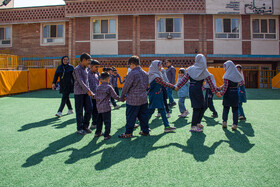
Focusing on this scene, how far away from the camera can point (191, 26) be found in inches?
818

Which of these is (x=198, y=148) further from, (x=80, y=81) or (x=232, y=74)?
(x=80, y=81)

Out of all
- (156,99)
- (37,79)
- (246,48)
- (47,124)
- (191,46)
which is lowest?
(47,124)

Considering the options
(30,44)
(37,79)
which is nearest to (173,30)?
(37,79)

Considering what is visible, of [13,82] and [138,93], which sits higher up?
[13,82]

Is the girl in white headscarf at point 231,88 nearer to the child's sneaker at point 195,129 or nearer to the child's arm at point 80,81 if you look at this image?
the child's sneaker at point 195,129

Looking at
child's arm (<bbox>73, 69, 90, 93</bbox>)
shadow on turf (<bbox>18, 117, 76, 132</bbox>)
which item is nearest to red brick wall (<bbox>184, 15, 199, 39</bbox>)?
shadow on turf (<bbox>18, 117, 76, 132</bbox>)

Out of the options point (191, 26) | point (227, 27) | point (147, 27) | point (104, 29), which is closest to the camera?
point (191, 26)

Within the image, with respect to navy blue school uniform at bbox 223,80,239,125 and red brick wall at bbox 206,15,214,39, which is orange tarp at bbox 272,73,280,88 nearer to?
red brick wall at bbox 206,15,214,39

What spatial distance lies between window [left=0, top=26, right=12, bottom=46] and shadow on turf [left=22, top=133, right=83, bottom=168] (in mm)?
22562

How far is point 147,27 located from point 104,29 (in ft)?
12.7

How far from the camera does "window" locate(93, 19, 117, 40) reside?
2133 centimetres

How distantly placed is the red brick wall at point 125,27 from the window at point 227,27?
7547mm

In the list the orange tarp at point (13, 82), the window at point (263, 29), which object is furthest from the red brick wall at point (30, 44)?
the window at point (263, 29)

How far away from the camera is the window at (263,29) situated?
845 inches
